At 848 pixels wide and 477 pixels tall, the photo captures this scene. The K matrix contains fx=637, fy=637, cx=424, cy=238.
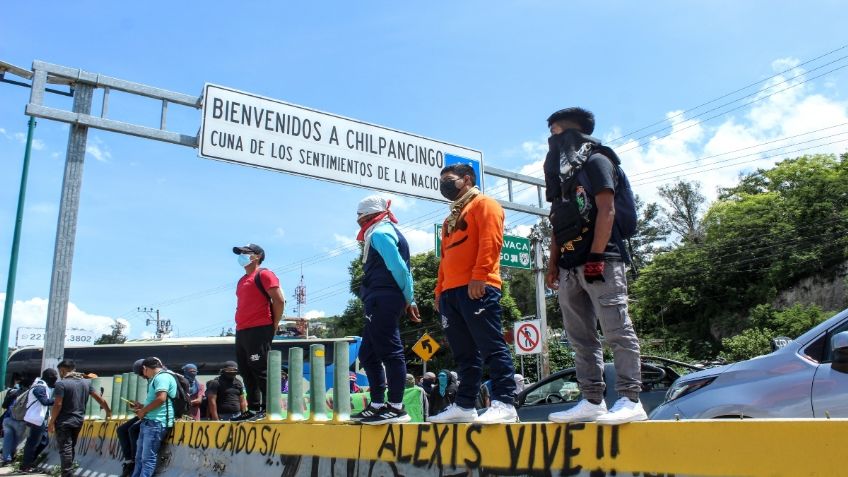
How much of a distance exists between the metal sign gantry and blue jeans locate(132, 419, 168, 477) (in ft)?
10.2

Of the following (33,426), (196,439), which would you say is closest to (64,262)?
(33,426)

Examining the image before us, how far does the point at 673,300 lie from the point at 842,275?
958 cm

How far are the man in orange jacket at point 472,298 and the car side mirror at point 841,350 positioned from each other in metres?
1.87

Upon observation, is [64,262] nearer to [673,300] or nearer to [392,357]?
[392,357]

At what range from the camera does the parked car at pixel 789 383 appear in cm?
408

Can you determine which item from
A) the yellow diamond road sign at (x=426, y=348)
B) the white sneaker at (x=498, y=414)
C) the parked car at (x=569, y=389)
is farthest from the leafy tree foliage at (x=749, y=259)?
the white sneaker at (x=498, y=414)

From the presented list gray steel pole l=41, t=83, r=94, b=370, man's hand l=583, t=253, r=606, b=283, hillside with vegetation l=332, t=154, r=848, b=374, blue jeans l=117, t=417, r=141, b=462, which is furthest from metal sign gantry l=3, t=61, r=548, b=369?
hillside with vegetation l=332, t=154, r=848, b=374

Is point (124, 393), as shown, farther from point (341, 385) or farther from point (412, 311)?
point (412, 311)

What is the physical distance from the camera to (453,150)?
1220 cm

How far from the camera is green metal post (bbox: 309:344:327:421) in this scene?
4949 mm

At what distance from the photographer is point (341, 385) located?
4.86 metres

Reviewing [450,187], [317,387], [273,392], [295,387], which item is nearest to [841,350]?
[450,187]

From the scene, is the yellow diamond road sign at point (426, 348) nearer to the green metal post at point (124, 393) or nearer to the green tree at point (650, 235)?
the green metal post at point (124, 393)

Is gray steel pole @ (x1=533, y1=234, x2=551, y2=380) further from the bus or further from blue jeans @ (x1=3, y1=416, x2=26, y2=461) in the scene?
blue jeans @ (x1=3, y1=416, x2=26, y2=461)
